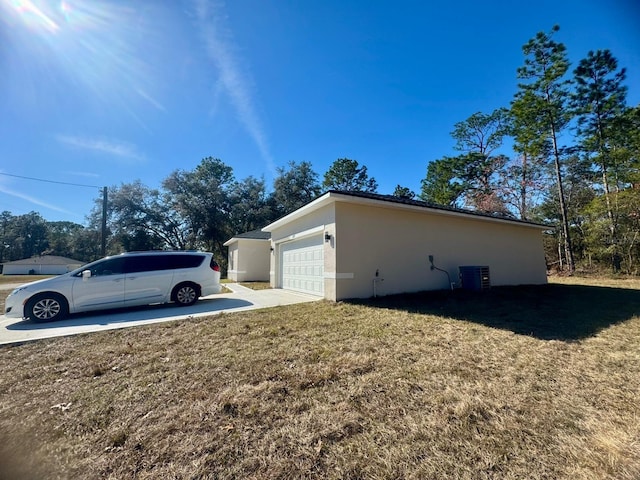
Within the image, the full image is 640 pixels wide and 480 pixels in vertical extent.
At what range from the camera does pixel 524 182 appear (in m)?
20.7

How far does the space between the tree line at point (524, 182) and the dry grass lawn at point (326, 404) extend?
17.8m

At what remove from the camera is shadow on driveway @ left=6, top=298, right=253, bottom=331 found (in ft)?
17.7

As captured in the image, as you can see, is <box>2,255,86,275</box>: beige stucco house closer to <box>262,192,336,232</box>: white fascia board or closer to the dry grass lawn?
<box>262,192,336,232</box>: white fascia board

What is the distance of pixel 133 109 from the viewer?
29.6ft

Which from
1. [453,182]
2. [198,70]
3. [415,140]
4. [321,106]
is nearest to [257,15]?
[198,70]

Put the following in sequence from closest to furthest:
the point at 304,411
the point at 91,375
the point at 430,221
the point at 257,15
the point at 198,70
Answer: the point at 304,411, the point at 91,375, the point at 257,15, the point at 198,70, the point at 430,221

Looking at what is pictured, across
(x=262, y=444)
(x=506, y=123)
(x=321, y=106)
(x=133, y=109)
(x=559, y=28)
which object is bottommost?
(x=262, y=444)

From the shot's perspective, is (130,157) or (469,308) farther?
(130,157)

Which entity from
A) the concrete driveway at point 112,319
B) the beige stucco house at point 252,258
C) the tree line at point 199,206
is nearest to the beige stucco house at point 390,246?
the concrete driveway at point 112,319

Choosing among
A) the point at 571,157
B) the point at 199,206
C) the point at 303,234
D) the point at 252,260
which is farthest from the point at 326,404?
the point at 571,157

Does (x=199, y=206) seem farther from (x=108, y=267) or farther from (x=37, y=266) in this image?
(x=37, y=266)

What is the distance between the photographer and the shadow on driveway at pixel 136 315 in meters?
5.40

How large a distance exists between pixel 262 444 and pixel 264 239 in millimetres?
13939

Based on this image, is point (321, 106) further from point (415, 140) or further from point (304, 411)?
point (304, 411)
